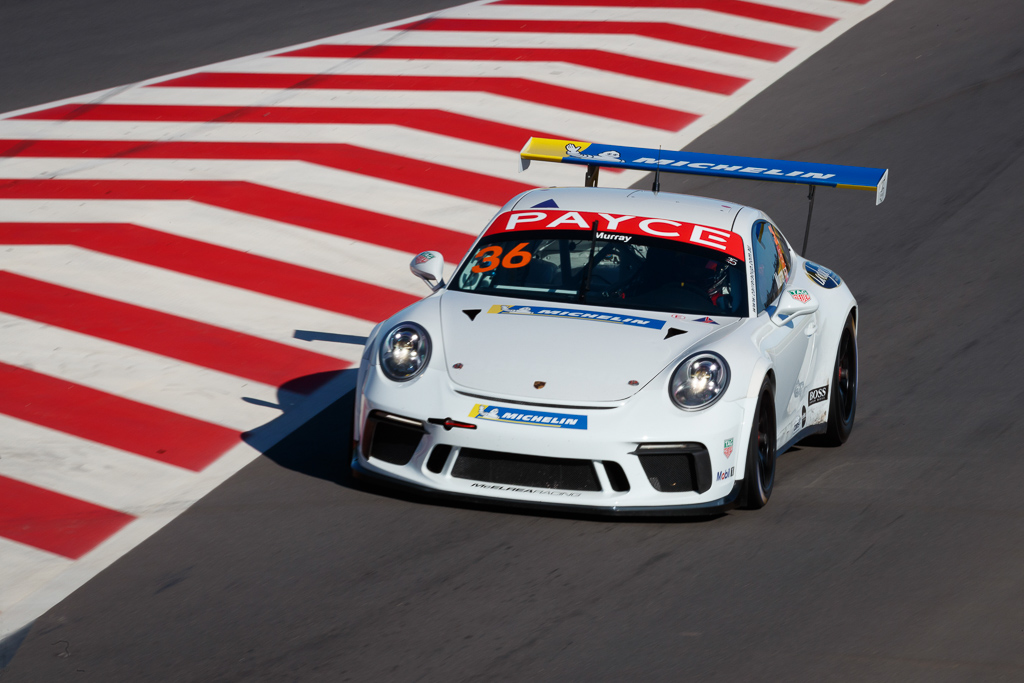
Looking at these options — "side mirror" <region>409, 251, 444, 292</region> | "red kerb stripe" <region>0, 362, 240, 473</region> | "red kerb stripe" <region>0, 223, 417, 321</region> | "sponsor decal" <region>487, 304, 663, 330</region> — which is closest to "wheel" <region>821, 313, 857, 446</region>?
"sponsor decal" <region>487, 304, 663, 330</region>

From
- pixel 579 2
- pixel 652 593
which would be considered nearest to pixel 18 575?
pixel 652 593

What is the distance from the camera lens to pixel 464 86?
1504 centimetres

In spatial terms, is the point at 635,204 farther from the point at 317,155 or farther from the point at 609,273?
the point at 317,155

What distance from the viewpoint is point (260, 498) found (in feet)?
22.3

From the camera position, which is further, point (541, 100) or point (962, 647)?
point (541, 100)

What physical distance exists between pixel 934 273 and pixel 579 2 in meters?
9.05

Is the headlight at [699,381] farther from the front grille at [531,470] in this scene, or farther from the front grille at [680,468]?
the front grille at [531,470]

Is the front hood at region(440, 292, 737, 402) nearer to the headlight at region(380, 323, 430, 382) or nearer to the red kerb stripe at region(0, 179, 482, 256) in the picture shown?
the headlight at region(380, 323, 430, 382)

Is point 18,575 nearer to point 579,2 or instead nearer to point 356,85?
point 356,85

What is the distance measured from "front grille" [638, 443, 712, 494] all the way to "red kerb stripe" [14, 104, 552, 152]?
25.7ft

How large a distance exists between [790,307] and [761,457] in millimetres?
833

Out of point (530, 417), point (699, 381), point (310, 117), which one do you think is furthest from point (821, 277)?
point (310, 117)

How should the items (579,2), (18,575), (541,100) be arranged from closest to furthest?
(18,575) → (541,100) → (579,2)

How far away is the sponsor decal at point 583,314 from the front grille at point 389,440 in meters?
0.85
